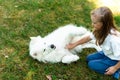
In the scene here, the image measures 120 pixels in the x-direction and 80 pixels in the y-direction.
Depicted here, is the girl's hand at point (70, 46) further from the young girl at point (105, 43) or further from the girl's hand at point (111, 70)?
the girl's hand at point (111, 70)

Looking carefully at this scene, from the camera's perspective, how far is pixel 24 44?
472 centimetres

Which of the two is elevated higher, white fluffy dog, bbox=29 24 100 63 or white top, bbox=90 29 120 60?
white top, bbox=90 29 120 60

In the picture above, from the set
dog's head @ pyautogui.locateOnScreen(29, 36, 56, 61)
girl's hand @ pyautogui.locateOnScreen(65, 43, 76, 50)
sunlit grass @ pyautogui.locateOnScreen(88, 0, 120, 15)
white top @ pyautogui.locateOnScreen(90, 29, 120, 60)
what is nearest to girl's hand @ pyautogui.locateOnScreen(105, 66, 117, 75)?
white top @ pyautogui.locateOnScreen(90, 29, 120, 60)

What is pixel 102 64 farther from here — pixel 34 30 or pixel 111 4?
pixel 111 4

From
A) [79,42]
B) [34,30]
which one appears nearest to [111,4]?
[34,30]

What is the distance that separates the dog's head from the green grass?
129 mm

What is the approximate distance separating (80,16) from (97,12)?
1.65 metres

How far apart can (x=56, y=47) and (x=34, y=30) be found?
2.82ft

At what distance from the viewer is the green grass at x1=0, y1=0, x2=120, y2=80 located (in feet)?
14.0

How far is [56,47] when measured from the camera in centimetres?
432

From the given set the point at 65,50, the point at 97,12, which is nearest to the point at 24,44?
the point at 65,50

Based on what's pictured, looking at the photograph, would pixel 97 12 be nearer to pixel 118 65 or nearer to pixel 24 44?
pixel 118 65

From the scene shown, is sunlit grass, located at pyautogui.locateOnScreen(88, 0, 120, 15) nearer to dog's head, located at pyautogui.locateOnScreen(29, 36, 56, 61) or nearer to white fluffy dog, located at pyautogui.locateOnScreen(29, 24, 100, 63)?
white fluffy dog, located at pyautogui.locateOnScreen(29, 24, 100, 63)

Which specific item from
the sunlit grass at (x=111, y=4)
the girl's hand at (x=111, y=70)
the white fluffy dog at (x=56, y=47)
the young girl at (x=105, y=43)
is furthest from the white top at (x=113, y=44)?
the sunlit grass at (x=111, y=4)
